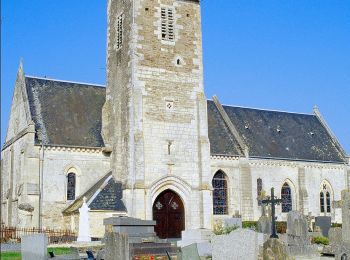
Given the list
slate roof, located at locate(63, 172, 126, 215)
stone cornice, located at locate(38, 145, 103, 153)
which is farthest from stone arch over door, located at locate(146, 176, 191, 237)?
stone cornice, located at locate(38, 145, 103, 153)

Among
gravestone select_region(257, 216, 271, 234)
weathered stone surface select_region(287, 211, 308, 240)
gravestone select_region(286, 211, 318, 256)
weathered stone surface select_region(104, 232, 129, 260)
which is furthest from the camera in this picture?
gravestone select_region(257, 216, 271, 234)

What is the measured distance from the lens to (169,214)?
32.0 m

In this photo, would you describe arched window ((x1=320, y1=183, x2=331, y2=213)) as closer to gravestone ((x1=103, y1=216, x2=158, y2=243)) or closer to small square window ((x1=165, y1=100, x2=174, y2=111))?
small square window ((x1=165, y1=100, x2=174, y2=111))

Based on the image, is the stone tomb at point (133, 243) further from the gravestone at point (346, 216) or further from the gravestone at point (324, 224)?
the gravestone at point (324, 224)

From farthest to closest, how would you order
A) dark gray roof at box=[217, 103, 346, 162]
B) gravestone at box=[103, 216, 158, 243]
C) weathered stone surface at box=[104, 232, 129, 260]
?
dark gray roof at box=[217, 103, 346, 162] < gravestone at box=[103, 216, 158, 243] < weathered stone surface at box=[104, 232, 129, 260]

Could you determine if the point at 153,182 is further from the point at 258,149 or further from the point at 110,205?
the point at 258,149

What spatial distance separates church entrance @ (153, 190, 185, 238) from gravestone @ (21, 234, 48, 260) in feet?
44.8

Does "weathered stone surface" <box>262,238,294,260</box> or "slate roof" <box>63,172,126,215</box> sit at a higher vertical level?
"slate roof" <box>63,172,126,215</box>

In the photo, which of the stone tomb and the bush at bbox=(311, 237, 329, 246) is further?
the bush at bbox=(311, 237, 329, 246)

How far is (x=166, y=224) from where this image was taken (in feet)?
104

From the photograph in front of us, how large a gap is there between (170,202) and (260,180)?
38.5 ft

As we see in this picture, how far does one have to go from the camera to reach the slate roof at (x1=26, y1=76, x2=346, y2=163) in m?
34.4

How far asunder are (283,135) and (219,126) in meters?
6.82

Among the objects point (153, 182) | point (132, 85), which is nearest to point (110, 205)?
point (153, 182)
